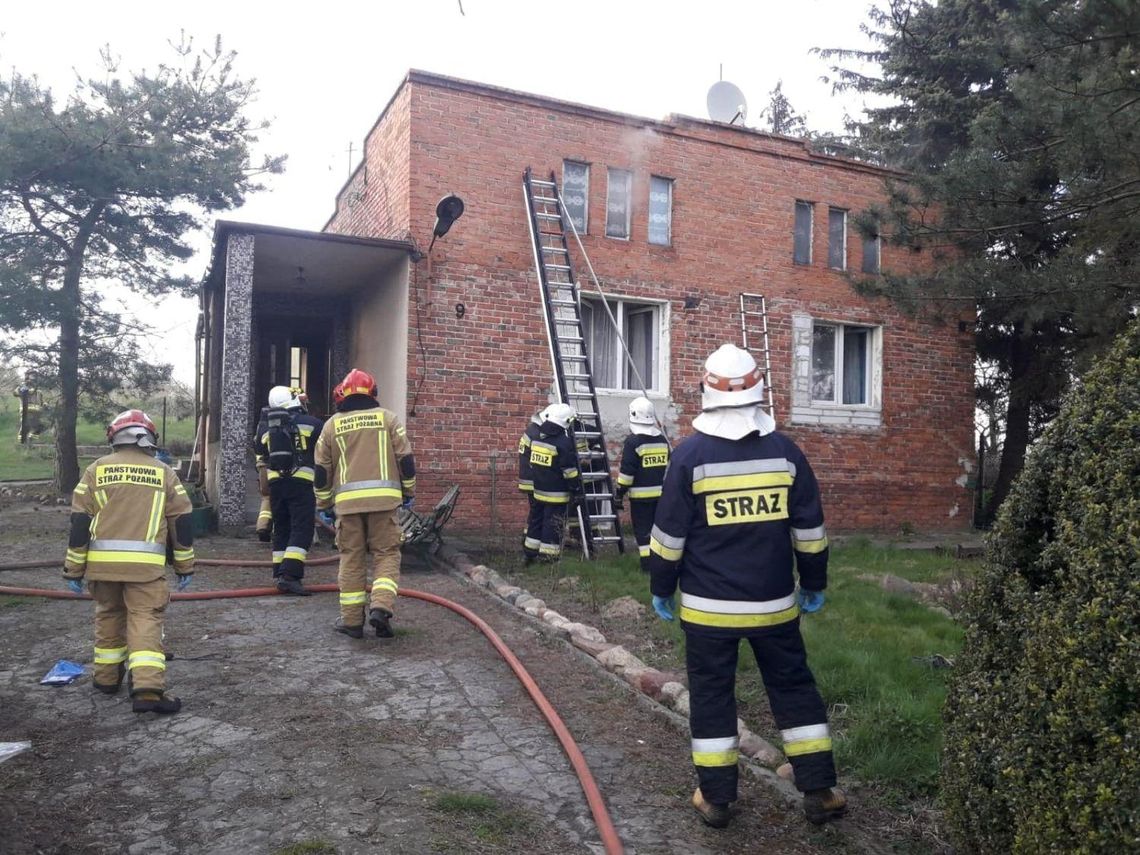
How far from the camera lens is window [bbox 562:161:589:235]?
1177cm

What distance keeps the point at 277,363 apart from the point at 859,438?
9.64 meters

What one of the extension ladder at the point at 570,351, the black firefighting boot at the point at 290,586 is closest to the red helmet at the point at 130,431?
the black firefighting boot at the point at 290,586

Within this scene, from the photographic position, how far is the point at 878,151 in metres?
16.5

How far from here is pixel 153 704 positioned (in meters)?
4.63

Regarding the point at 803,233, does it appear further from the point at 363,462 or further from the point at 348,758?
the point at 348,758

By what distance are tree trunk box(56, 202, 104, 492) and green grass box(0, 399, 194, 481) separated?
109cm

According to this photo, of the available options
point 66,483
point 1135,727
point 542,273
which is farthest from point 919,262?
point 66,483

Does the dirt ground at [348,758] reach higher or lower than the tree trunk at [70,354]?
lower

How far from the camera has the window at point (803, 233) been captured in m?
13.4

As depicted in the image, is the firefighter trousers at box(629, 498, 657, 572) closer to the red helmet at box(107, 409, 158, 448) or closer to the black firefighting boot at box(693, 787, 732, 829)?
the red helmet at box(107, 409, 158, 448)

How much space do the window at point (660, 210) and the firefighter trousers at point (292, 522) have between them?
255 inches

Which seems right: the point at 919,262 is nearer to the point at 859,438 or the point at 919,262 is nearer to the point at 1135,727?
the point at 859,438

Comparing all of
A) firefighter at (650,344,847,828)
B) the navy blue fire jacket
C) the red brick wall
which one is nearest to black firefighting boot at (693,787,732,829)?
firefighter at (650,344,847,828)

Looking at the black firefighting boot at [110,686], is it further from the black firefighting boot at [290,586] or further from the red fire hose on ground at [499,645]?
the black firefighting boot at [290,586]
